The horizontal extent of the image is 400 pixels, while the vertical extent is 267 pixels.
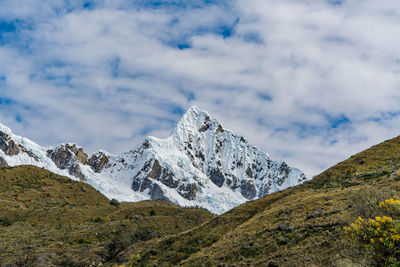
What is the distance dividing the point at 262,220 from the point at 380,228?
15.3 m

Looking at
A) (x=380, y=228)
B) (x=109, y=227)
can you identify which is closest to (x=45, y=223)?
(x=109, y=227)

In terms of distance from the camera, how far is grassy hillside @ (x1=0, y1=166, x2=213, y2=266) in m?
33.2

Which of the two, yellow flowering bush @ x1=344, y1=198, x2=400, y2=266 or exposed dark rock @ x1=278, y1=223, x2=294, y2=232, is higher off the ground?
exposed dark rock @ x1=278, y1=223, x2=294, y2=232

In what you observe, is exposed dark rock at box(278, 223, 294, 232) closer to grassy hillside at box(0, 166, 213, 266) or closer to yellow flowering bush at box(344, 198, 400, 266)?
yellow flowering bush at box(344, 198, 400, 266)

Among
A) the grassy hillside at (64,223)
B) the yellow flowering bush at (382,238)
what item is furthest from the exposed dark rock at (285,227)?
the grassy hillside at (64,223)

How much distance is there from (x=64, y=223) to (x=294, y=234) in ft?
146

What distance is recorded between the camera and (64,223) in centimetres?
5150

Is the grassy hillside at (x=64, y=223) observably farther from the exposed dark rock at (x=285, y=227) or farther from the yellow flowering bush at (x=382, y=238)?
the yellow flowering bush at (x=382, y=238)

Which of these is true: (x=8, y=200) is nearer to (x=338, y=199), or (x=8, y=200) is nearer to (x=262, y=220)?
(x=262, y=220)

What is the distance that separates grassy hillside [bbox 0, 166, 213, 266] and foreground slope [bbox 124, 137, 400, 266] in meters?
6.62

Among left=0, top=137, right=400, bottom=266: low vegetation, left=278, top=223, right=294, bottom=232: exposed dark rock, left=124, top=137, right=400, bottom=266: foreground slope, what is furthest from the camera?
left=278, top=223, right=294, bottom=232: exposed dark rock

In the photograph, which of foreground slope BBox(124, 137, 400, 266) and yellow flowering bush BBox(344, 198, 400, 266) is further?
foreground slope BBox(124, 137, 400, 266)

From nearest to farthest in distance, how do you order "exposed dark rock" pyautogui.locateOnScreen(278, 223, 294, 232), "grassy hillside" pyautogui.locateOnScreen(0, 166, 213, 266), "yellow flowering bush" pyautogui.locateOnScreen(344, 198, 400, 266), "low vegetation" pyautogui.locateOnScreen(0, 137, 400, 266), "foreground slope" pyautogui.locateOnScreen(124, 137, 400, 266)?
"yellow flowering bush" pyautogui.locateOnScreen(344, 198, 400, 266), "low vegetation" pyautogui.locateOnScreen(0, 137, 400, 266), "foreground slope" pyautogui.locateOnScreen(124, 137, 400, 266), "exposed dark rock" pyautogui.locateOnScreen(278, 223, 294, 232), "grassy hillside" pyautogui.locateOnScreen(0, 166, 213, 266)

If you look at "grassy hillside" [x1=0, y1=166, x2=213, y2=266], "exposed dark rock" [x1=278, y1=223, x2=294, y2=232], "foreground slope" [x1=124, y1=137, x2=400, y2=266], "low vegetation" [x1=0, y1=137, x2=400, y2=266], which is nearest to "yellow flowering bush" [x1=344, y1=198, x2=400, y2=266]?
"low vegetation" [x1=0, y1=137, x2=400, y2=266]
